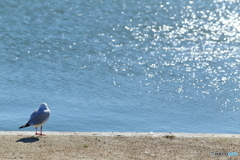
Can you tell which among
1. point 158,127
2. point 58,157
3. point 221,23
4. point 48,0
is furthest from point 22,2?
point 58,157

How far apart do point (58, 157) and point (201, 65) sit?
10.4 m

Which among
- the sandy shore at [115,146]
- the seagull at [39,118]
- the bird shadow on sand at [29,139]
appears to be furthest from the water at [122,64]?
the bird shadow on sand at [29,139]

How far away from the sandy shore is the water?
78.9 inches

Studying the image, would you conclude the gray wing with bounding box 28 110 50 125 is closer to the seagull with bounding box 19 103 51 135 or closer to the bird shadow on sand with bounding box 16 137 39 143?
the seagull with bounding box 19 103 51 135

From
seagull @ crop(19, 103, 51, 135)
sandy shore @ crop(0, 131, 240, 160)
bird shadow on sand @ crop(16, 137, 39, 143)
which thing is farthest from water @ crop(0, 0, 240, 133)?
bird shadow on sand @ crop(16, 137, 39, 143)

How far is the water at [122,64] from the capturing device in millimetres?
13961

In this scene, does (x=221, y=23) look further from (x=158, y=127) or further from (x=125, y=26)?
(x=158, y=127)

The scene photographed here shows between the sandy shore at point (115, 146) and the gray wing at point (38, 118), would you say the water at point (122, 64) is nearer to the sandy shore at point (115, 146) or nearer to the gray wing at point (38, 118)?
the gray wing at point (38, 118)

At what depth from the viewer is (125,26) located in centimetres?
2223

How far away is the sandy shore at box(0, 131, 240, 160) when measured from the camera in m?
9.68

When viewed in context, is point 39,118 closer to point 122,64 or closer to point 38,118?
point 38,118

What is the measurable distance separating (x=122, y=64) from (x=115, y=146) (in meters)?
8.05

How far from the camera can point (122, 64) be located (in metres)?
18.2

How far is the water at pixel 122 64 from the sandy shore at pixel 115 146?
2005 millimetres
